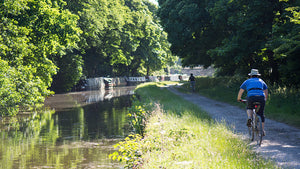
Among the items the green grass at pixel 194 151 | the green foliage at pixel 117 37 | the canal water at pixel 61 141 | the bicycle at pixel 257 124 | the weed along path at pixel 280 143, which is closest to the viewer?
the green grass at pixel 194 151

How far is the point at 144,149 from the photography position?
8109 millimetres

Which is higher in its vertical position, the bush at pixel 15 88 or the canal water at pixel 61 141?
the bush at pixel 15 88

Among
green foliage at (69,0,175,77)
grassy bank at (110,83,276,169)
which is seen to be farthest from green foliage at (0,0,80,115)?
green foliage at (69,0,175,77)

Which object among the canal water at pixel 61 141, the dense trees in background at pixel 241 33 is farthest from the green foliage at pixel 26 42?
the dense trees in background at pixel 241 33

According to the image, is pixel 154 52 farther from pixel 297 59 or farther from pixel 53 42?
pixel 297 59

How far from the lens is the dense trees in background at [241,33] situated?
16.3m

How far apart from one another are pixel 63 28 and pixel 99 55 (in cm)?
3213

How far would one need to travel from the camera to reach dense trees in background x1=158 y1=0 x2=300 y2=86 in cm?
1630

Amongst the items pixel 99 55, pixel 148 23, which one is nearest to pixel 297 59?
pixel 99 55

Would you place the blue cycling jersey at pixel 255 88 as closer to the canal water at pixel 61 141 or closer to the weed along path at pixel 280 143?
the weed along path at pixel 280 143

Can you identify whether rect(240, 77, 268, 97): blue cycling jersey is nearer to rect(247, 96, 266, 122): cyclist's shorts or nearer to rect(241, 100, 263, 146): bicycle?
rect(247, 96, 266, 122): cyclist's shorts

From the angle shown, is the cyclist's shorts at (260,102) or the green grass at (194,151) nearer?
the green grass at (194,151)

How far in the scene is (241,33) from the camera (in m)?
20.9

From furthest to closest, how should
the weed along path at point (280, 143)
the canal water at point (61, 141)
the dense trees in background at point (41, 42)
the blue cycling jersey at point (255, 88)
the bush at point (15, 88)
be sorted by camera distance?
the dense trees in background at point (41, 42) < the bush at point (15, 88) < the canal water at point (61, 141) < the blue cycling jersey at point (255, 88) < the weed along path at point (280, 143)
